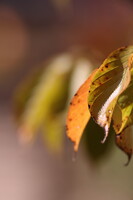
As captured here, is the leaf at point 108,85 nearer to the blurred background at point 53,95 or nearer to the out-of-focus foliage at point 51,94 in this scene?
the blurred background at point 53,95

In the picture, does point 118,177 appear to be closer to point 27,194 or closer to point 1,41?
point 27,194

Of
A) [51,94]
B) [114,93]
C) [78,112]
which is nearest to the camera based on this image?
[114,93]

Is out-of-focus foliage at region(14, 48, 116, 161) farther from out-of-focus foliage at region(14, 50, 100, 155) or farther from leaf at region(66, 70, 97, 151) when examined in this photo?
leaf at region(66, 70, 97, 151)

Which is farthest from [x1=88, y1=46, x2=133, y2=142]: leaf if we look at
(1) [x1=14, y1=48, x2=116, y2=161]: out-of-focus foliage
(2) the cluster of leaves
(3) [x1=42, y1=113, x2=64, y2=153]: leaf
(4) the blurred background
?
(3) [x1=42, y1=113, x2=64, y2=153]: leaf

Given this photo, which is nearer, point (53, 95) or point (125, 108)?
point (125, 108)

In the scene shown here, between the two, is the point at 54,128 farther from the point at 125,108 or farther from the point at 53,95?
the point at 125,108

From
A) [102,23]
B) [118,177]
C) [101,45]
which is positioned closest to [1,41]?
[102,23]

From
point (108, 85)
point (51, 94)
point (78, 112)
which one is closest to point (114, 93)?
point (108, 85)
